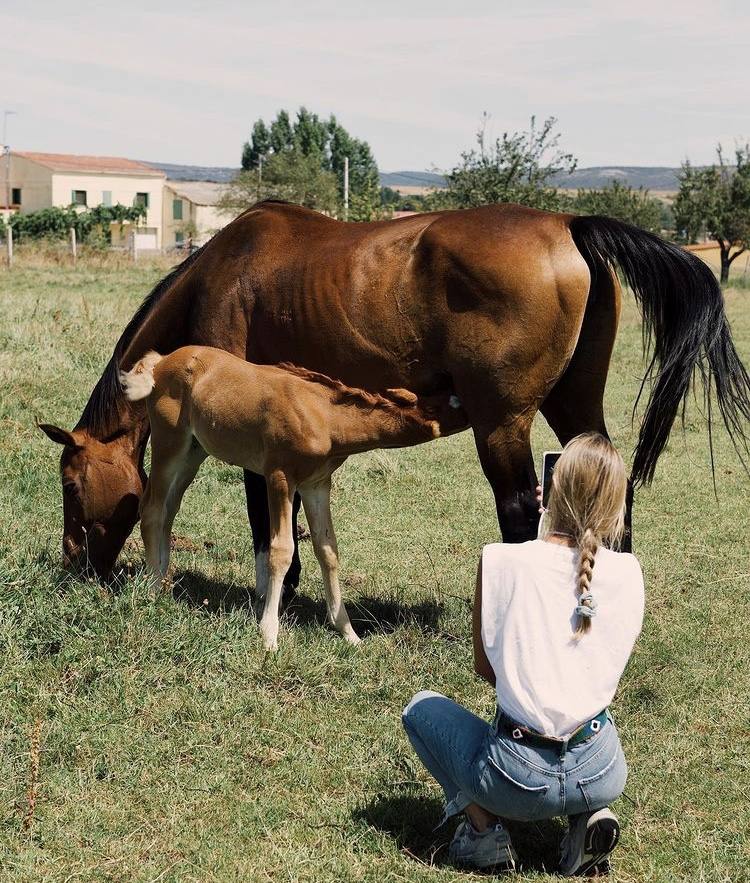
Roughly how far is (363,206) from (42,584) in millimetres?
37304

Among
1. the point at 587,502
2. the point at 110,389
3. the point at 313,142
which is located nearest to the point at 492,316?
the point at 587,502

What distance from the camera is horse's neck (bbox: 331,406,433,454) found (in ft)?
16.1

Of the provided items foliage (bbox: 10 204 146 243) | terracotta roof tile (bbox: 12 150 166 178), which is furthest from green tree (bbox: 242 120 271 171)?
foliage (bbox: 10 204 146 243)

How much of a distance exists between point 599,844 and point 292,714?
1.54 meters

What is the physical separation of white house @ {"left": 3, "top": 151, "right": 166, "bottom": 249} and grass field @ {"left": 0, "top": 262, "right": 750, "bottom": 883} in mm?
67304

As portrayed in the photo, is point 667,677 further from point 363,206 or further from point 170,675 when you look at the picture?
point 363,206

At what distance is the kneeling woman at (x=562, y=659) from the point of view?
322 centimetres

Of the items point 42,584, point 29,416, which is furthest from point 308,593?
point 29,416

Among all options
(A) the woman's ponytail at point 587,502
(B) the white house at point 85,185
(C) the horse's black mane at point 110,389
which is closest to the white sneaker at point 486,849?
(A) the woman's ponytail at point 587,502

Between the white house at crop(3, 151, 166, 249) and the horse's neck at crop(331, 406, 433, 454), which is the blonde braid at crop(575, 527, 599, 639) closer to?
the horse's neck at crop(331, 406, 433, 454)

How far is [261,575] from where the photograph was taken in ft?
19.3

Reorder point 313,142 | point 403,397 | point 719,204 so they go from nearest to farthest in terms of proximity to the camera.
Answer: point 403,397, point 719,204, point 313,142

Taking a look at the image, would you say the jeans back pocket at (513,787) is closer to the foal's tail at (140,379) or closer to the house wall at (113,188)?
the foal's tail at (140,379)

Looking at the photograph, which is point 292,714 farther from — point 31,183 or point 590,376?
point 31,183
